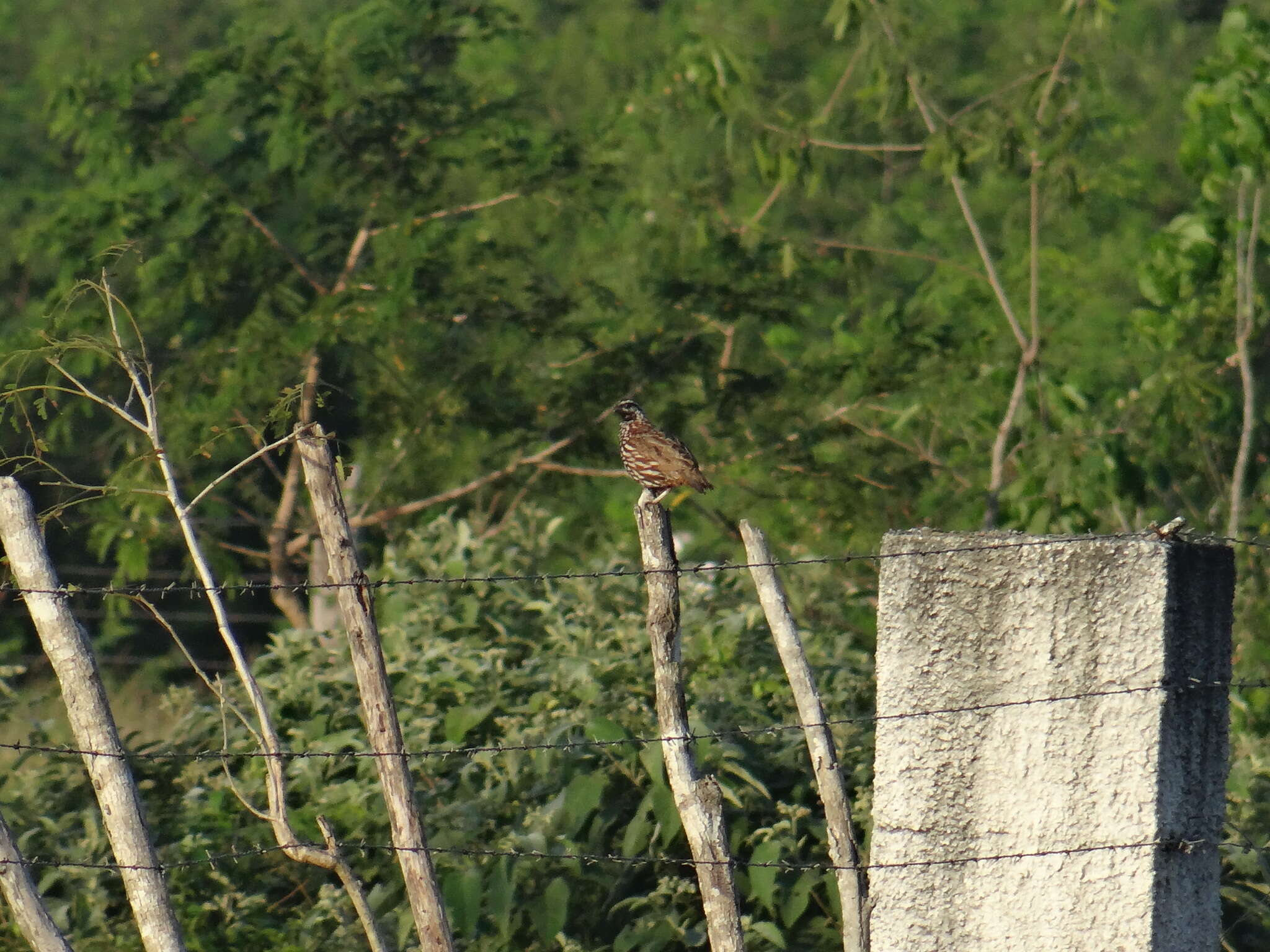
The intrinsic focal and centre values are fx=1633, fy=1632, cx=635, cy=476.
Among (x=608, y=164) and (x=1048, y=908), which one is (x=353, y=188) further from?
(x=1048, y=908)

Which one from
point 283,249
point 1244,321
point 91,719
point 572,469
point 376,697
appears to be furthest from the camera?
point 283,249

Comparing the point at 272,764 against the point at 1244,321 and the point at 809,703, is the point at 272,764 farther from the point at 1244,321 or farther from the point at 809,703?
the point at 1244,321

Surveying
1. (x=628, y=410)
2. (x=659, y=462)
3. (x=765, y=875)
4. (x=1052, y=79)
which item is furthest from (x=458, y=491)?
(x=765, y=875)

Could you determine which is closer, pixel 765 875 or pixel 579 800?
pixel 765 875

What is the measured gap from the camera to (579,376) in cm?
1077

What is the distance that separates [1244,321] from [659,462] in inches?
167

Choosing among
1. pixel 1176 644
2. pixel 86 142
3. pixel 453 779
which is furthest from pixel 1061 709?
pixel 86 142

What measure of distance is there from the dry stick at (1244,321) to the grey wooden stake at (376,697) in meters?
5.74

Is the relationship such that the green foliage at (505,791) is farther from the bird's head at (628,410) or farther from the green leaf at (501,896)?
the bird's head at (628,410)

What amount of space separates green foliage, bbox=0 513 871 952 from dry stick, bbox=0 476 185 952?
158 centimetres

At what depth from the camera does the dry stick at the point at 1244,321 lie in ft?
28.6

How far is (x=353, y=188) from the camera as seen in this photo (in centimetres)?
1101

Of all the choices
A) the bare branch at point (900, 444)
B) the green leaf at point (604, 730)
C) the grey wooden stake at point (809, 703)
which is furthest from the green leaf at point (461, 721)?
the bare branch at point (900, 444)

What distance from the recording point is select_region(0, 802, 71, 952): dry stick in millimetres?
3912
